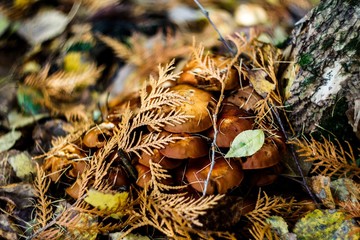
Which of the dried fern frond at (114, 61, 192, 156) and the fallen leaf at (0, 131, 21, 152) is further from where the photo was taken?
the fallen leaf at (0, 131, 21, 152)

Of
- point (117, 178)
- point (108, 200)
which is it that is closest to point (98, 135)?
point (117, 178)

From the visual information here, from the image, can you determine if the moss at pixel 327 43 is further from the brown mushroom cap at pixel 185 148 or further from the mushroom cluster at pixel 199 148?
the brown mushroom cap at pixel 185 148

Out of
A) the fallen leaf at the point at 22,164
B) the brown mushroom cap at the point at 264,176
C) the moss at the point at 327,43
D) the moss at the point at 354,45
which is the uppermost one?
the moss at the point at 354,45

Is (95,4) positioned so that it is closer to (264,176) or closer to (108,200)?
(108,200)

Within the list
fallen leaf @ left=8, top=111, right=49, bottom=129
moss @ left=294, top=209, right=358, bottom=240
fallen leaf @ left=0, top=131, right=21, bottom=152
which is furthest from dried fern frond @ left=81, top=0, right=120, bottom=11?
moss @ left=294, top=209, right=358, bottom=240

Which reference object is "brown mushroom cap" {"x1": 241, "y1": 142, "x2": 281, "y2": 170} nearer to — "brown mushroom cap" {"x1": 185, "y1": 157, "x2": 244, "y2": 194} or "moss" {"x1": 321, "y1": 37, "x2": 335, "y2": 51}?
"brown mushroom cap" {"x1": 185, "y1": 157, "x2": 244, "y2": 194}

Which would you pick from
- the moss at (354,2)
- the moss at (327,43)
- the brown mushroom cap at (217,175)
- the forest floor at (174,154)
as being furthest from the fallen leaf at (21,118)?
the moss at (354,2)
